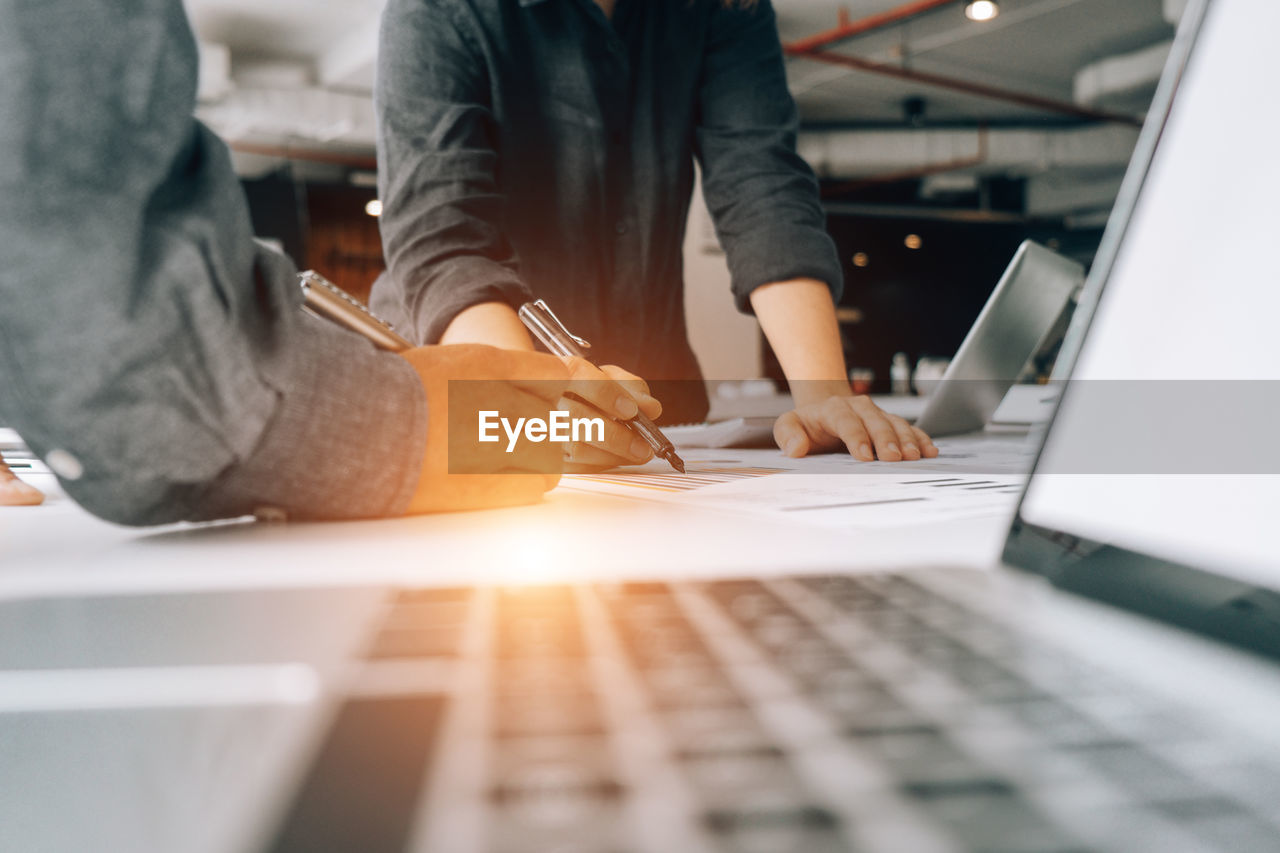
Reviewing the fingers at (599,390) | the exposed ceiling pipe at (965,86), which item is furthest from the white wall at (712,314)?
the fingers at (599,390)

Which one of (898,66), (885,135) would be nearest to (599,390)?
(898,66)

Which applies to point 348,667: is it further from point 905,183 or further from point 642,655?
point 905,183

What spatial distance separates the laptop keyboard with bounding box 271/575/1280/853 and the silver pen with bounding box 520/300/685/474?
0.43 meters

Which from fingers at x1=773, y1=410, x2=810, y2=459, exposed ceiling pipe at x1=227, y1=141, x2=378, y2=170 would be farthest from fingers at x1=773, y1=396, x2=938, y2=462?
exposed ceiling pipe at x1=227, y1=141, x2=378, y2=170

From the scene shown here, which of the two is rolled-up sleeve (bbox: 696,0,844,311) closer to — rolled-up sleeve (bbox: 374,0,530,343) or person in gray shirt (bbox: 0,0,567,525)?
rolled-up sleeve (bbox: 374,0,530,343)

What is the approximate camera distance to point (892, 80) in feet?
17.1

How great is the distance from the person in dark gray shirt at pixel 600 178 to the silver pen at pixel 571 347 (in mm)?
173

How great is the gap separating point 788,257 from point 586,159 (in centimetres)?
30

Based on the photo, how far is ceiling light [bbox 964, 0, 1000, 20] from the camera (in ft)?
12.1

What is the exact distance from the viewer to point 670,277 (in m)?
1.25

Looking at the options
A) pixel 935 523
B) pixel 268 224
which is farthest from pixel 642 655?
A: pixel 268 224

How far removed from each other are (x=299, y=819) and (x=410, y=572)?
0.18 m

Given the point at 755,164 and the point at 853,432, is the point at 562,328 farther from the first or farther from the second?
the point at 755,164

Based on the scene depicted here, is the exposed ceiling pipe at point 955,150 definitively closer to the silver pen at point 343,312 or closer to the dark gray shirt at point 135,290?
the silver pen at point 343,312
